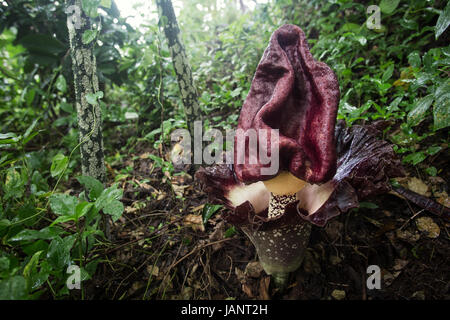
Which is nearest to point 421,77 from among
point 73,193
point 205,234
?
point 205,234

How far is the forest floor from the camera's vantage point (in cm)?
151

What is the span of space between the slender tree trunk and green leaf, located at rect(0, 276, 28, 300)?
5.04 ft

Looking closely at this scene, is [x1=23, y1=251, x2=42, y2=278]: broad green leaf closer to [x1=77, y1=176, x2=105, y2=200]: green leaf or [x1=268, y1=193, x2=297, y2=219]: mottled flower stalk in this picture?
[x1=77, y1=176, x2=105, y2=200]: green leaf

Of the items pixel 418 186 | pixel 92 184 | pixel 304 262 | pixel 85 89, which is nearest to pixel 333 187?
pixel 304 262

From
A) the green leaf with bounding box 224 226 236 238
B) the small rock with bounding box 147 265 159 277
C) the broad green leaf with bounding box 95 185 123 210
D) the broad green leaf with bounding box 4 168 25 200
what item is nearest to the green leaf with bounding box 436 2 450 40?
the green leaf with bounding box 224 226 236 238

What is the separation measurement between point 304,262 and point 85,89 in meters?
1.81

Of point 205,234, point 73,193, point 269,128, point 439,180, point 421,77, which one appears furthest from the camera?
point 73,193

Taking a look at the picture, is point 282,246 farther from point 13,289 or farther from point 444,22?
point 444,22

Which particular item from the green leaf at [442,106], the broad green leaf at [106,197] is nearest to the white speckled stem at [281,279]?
the broad green leaf at [106,197]

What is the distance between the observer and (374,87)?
7.20 feet
